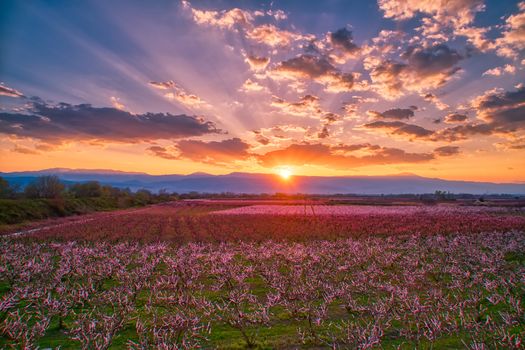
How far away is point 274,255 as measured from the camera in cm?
2262

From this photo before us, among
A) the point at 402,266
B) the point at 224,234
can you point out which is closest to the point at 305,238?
the point at 224,234

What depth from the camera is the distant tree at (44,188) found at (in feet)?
268

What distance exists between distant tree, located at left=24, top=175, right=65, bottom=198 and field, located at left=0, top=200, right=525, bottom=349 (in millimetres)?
58201

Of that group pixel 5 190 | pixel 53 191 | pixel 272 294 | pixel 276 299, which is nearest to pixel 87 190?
pixel 53 191

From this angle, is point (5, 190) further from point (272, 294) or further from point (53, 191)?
point (272, 294)

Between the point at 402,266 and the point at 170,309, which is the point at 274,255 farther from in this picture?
the point at 170,309

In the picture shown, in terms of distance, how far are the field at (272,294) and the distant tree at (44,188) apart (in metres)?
58.2

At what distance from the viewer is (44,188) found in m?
84.2

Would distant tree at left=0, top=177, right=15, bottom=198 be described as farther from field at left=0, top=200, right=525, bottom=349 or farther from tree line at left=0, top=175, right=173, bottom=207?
field at left=0, top=200, right=525, bottom=349

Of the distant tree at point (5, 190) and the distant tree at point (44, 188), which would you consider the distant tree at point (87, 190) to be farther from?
the distant tree at point (5, 190)

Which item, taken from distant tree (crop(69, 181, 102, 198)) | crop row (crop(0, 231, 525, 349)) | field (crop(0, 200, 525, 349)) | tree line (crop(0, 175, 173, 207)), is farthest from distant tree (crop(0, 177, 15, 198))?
crop row (crop(0, 231, 525, 349))

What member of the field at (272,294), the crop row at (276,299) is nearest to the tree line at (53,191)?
the field at (272,294)

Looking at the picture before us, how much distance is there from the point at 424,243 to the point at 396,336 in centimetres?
1865

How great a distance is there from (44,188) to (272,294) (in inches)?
3671
